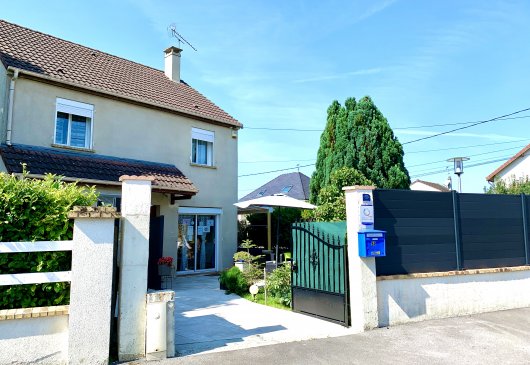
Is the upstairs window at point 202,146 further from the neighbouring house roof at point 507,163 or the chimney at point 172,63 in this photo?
the neighbouring house roof at point 507,163

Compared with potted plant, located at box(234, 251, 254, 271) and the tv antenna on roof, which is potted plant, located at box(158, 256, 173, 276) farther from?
the tv antenna on roof

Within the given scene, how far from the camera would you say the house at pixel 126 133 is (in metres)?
11.7

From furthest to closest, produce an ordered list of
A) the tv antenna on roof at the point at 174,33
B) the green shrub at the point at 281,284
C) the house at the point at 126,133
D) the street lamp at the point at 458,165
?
the tv antenna on roof at the point at 174,33 < the street lamp at the point at 458,165 < the house at the point at 126,133 < the green shrub at the point at 281,284

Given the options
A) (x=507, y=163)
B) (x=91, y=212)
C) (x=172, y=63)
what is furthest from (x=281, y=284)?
(x=507, y=163)

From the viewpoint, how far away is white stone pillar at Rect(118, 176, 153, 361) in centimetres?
537

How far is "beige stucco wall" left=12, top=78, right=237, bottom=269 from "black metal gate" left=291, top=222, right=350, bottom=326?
7.29m

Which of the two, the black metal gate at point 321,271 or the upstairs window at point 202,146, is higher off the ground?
the upstairs window at point 202,146

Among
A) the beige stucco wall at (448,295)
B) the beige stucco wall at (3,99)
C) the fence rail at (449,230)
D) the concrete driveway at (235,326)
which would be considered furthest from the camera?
the beige stucco wall at (3,99)

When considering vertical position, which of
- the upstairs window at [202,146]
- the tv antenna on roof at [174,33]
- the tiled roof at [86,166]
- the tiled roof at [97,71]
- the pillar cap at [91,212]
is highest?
the tv antenna on roof at [174,33]

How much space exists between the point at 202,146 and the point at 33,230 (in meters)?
11.6

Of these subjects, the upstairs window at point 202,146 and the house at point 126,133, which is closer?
the house at point 126,133

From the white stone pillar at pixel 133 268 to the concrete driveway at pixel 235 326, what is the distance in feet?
2.42

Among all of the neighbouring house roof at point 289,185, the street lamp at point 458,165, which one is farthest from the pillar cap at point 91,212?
the neighbouring house roof at point 289,185

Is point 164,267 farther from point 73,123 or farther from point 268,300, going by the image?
point 73,123
